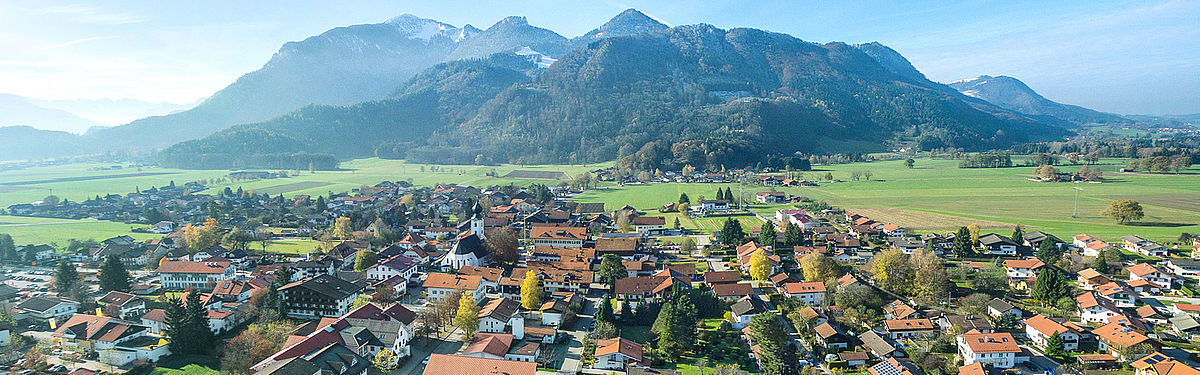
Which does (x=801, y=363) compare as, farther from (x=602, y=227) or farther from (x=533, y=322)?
(x=602, y=227)

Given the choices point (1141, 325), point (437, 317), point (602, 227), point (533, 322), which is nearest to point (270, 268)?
point (437, 317)

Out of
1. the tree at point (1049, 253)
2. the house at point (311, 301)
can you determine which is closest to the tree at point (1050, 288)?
the tree at point (1049, 253)

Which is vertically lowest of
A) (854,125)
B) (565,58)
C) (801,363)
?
(801,363)

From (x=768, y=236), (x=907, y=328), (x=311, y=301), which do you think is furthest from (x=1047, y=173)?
(x=311, y=301)

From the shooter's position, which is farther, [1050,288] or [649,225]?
[649,225]

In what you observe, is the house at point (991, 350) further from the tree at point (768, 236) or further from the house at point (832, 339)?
the tree at point (768, 236)

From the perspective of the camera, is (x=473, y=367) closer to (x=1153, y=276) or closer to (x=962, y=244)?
(x=962, y=244)
